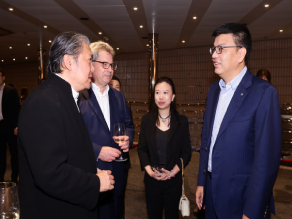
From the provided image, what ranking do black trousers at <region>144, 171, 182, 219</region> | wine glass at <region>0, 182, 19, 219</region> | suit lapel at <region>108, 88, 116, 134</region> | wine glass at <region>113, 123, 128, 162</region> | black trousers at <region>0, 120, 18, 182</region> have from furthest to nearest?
black trousers at <region>0, 120, 18, 182</region>, black trousers at <region>144, 171, 182, 219</region>, suit lapel at <region>108, 88, 116, 134</region>, wine glass at <region>113, 123, 128, 162</region>, wine glass at <region>0, 182, 19, 219</region>

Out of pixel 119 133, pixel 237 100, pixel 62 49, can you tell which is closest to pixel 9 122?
pixel 119 133

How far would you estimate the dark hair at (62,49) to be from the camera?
53.1 inches

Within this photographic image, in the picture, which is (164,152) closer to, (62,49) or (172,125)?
(172,125)

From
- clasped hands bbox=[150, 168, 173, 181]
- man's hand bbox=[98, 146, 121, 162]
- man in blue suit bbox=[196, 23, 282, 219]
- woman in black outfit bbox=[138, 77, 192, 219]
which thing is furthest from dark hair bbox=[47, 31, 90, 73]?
clasped hands bbox=[150, 168, 173, 181]

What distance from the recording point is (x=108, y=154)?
6.10 ft

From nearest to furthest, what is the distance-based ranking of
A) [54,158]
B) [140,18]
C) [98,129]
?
[54,158] < [98,129] < [140,18]

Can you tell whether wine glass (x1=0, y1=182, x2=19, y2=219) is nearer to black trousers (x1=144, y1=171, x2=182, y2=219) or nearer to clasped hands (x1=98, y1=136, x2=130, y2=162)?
clasped hands (x1=98, y1=136, x2=130, y2=162)

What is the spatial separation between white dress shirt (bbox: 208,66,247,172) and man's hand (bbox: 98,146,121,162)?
2.36 ft

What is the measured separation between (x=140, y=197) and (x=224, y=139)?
264cm

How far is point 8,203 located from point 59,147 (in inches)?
12.5

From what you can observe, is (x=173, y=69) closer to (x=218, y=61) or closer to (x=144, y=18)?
(x=144, y=18)

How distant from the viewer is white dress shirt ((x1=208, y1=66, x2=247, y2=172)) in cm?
165

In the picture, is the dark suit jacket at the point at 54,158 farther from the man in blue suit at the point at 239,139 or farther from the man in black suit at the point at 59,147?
the man in blue suit at the point at 239,139

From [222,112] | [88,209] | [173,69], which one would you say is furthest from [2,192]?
[173,69]
